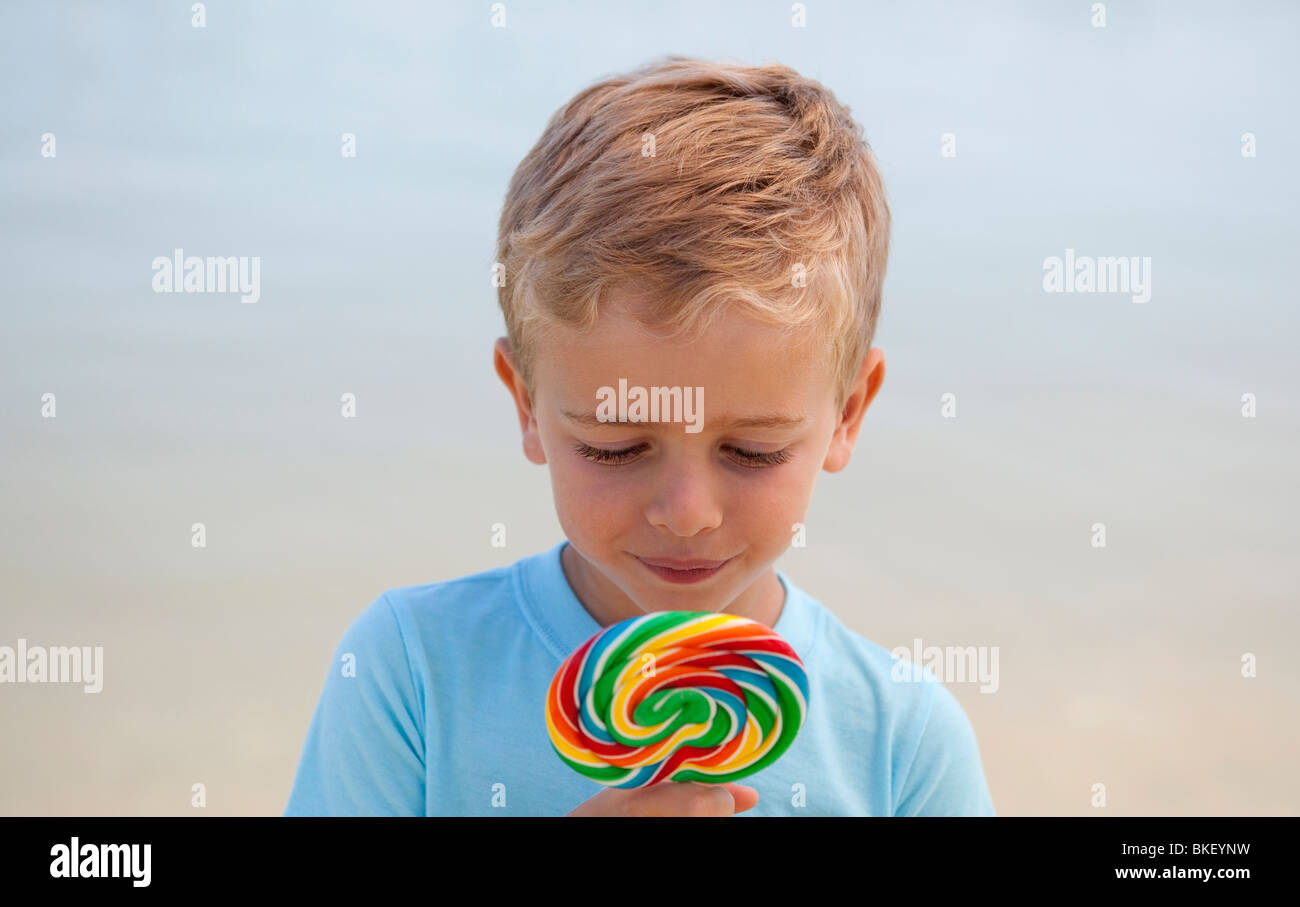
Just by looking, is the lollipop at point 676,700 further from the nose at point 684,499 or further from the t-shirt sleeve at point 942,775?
the t-shirt sleeve at point 942,775

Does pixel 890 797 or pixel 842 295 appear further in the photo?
pixel 890 797

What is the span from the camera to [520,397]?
2389 millimetres

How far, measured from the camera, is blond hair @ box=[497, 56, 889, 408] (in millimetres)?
2115

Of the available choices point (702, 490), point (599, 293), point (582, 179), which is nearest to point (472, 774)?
point (702, 490)

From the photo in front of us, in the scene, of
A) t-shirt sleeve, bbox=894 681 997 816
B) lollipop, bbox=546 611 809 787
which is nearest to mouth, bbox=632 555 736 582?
lollipop, bbox=546 611 809 787

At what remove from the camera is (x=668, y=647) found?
2121 millimetres

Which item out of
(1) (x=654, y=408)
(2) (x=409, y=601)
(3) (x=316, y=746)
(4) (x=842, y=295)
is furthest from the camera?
(2) (x=409, y=601)

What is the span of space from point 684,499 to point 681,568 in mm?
200

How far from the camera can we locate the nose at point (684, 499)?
6.81 feet

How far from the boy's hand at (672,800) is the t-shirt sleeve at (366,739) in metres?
0.40

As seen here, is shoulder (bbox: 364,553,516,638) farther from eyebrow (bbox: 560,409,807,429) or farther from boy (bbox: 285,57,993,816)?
eyebrow (bbox: 560,409,807,429)
